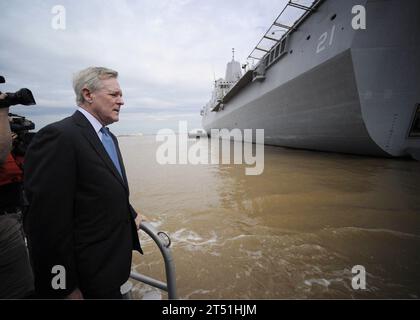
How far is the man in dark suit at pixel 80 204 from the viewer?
109 centimetres

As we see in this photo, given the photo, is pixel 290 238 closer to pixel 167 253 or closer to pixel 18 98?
pixel 167 253

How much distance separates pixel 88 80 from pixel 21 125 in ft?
3.42

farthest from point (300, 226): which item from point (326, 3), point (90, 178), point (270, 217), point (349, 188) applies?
point (326, 3)

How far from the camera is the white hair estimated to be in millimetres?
1355

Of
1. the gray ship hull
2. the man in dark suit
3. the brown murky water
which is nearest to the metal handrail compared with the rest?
the man in dark suit

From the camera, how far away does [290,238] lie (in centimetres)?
317

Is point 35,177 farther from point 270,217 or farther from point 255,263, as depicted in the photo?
point 270,217

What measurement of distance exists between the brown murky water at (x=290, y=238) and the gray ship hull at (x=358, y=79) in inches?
124

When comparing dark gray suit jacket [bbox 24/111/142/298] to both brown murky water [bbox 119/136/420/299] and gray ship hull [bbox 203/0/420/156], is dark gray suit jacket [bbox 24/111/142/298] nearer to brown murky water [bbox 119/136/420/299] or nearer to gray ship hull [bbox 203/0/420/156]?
brown murky water [bbox 119/136/420/299]

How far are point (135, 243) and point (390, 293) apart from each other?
2450mm

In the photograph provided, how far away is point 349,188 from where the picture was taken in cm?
541

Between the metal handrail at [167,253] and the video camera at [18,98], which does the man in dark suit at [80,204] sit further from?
the video camera at [18,98]

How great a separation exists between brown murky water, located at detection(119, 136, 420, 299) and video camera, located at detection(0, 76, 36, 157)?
1771mm

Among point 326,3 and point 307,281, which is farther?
point 326,3
